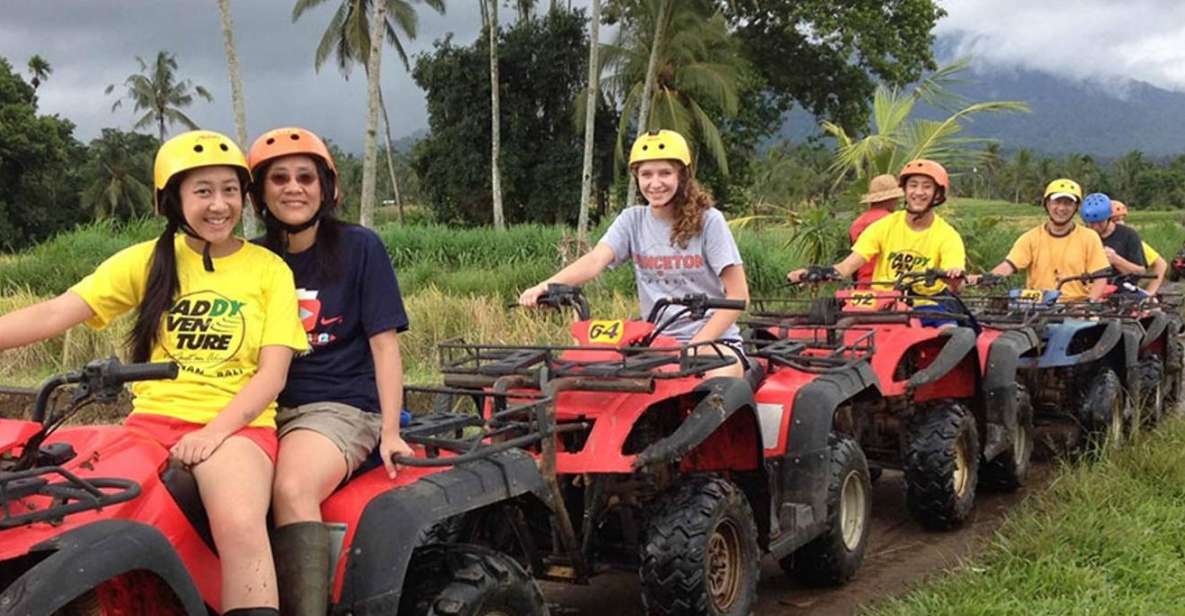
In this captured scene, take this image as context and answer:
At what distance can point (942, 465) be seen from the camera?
6.45 meters

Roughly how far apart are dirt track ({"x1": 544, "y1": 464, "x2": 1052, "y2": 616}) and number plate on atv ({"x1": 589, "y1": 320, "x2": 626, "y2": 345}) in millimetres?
1410

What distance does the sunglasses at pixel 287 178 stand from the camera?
143 inches

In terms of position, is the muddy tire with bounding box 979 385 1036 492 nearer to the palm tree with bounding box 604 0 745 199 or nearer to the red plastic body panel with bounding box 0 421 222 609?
the red plastic body panel with bounding box 0 421 222 609

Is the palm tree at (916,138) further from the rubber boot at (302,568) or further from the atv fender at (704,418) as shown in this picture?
the rubber boot at (302,568)

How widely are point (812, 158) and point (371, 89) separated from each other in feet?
174

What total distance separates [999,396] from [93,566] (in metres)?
5.87

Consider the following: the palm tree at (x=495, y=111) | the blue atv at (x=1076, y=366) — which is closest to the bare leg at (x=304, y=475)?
the blue atv at (x=1076, y=366)

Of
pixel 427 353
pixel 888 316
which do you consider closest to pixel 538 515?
pixel 888 316

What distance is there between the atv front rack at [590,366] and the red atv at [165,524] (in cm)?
73

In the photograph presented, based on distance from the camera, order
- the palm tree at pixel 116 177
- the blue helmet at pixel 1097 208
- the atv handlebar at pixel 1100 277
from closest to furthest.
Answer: the atv handlebar at pixel 1100 277, the blue helmet at pixel 1097 208, the palm tree at pixel 116 177

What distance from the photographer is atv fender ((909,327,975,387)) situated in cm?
634

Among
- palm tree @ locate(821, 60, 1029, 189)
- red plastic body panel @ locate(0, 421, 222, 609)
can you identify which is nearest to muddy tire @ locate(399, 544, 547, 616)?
red plastic body panel @ locate(0, 421, 222, 609)

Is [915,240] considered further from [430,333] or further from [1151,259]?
[430,333]

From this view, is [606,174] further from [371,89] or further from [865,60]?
[371,89]
